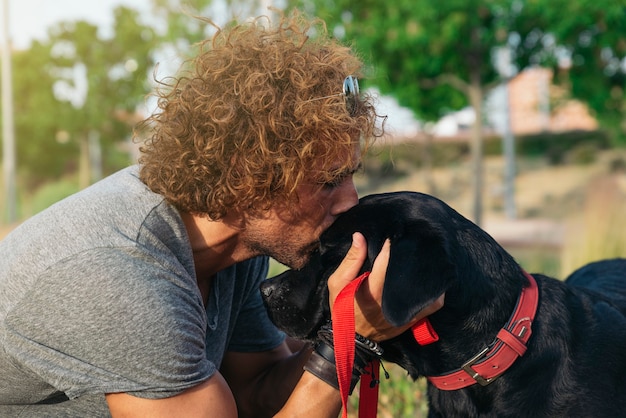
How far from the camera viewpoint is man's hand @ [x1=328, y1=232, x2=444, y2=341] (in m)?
2.55

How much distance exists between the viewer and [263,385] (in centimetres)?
352

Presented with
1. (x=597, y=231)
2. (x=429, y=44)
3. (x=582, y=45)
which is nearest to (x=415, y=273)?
(x=597, y=231)

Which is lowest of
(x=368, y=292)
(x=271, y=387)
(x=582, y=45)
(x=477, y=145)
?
(x=477, y=145)

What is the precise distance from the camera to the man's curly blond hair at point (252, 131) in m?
2.71

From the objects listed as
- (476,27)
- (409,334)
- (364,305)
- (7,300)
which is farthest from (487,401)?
(476,27)

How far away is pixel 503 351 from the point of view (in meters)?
2.50

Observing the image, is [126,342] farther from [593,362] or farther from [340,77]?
[593,362]

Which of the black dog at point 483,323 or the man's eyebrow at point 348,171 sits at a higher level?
the man's eyebrow at point 348,171

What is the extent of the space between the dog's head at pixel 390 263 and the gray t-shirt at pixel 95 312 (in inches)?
16.6

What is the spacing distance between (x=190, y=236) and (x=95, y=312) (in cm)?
67

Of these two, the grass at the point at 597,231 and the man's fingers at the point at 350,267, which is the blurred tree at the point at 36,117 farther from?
the man's fingers at the point at 350,267

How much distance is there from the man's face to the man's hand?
0.73 feet

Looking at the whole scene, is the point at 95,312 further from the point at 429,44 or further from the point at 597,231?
the point at 429,44

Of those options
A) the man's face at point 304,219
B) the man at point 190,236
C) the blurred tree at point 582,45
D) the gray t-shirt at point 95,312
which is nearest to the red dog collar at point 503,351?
the man at point 190,236
